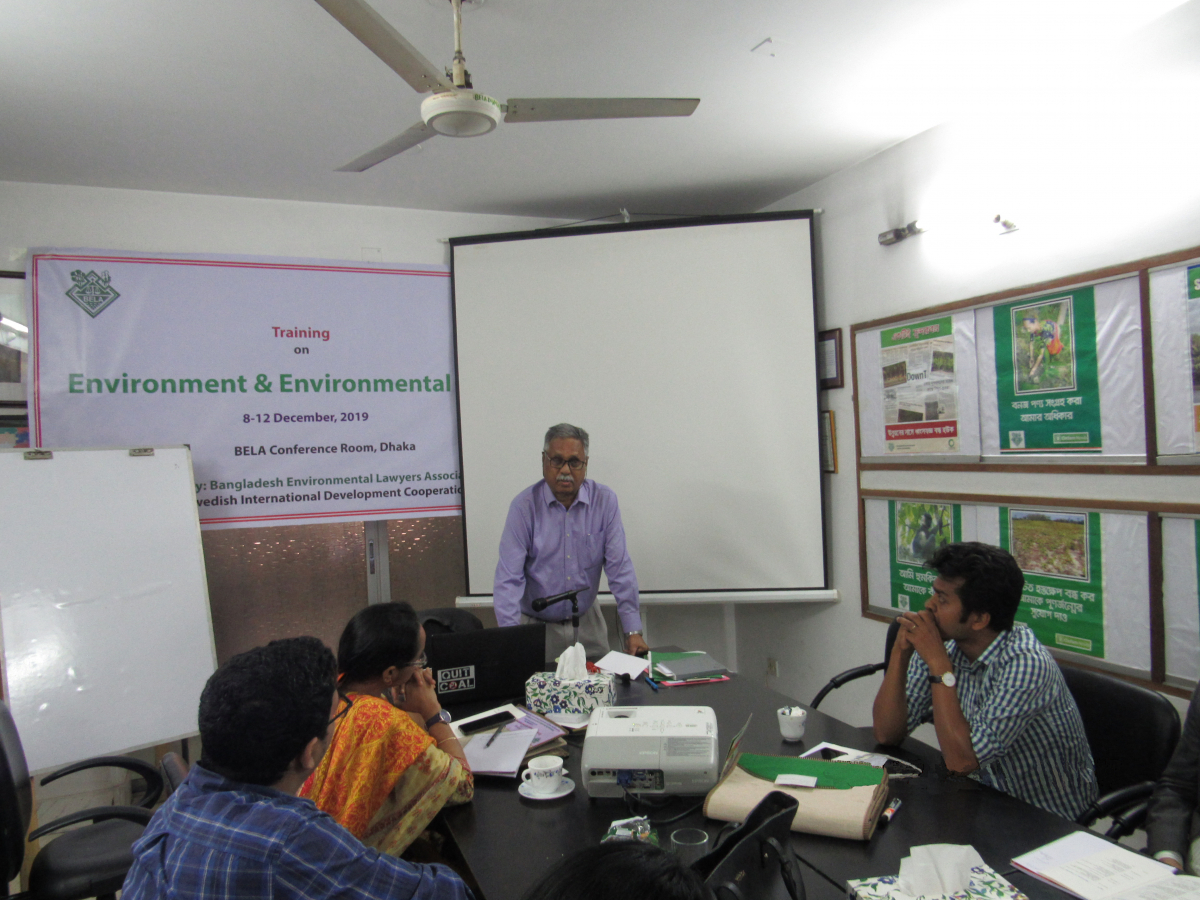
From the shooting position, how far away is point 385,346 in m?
3.74

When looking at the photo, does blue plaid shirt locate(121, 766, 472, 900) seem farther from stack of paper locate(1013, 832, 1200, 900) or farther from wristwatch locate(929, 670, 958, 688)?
wristwatch locate(929, 670, 958, 688)

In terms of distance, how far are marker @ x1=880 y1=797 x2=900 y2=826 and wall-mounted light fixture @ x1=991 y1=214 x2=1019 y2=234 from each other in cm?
221

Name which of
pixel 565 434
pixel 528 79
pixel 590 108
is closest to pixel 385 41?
pixel 590 108

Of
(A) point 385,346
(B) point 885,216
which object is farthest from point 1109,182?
Result: (A) point 385,346

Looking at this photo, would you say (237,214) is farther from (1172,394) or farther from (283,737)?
(1172,394)

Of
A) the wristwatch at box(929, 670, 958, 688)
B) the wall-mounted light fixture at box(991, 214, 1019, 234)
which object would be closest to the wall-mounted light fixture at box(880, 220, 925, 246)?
the wall-mounted light fixture at box(991, 214, 1019, 234)

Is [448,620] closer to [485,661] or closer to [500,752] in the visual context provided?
[485,661]

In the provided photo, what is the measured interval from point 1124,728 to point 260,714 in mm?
2079

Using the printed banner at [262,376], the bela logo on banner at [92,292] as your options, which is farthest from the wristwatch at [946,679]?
the bela logo on banner at [92,292]

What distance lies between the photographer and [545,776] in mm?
1650

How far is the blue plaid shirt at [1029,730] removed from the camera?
66.6 inches

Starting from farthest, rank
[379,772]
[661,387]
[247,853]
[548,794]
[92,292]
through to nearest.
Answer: [661,387] → [92,292] → [548,794] → [379,772] → [247,853]

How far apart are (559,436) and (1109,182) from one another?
7.15 ft

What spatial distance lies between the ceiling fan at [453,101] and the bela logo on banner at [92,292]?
200 centimetres
